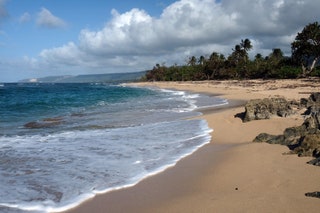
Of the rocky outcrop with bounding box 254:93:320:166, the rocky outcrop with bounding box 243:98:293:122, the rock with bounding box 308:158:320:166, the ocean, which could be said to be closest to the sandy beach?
the rock with bounding box 308:158:320:166

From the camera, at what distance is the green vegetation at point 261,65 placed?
58219mm

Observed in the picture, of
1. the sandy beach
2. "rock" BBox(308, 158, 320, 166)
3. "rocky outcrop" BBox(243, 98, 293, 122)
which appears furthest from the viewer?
"rocky outcrop" BBox(243, 98, 293, 122)

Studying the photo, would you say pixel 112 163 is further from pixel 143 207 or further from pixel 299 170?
pixel 299 170

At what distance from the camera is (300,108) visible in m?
14.0

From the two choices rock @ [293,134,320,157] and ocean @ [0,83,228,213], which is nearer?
ocean @ [0,83,228,213]

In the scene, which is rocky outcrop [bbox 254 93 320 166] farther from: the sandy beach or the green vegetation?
the green vegetation

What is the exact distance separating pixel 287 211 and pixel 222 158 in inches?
138

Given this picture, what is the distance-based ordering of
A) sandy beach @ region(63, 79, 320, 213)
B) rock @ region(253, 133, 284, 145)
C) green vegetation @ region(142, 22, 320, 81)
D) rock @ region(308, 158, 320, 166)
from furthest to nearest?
green vegetation @ region(142, 22, 320, 81), rock @ region(253, 133, 284, 145), rock @ region(308, 158, 320, 166), sandy beach @ region(63, 79, 320, 213)

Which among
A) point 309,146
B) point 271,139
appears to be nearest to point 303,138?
point 309,146

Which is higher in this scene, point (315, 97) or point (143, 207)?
point (315, 97)

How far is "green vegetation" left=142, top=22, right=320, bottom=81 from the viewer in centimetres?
5822

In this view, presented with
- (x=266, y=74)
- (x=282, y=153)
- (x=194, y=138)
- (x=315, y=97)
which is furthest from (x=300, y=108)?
(x=266, y=74)

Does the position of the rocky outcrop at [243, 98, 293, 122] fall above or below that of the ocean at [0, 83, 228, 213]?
above

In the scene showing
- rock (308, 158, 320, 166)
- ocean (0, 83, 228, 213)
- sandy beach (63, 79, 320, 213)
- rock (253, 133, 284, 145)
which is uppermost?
rock (308, 158, 320, 166)
